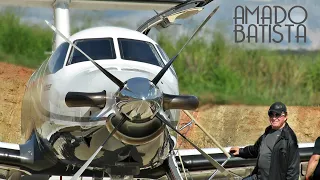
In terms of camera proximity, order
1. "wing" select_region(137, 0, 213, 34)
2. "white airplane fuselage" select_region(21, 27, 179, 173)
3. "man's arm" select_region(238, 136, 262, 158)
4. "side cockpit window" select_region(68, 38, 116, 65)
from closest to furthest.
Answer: "white airplane fuselage" select_region(21, 27, 179, 173), "man's arm" select_region(238, 136, 262, 158), "side cockpit window" select_region(68, 38, 116, 65), "wing" select_region(137, 0, 213, 34)

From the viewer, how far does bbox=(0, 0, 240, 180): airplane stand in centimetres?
812

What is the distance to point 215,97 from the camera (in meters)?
32.4

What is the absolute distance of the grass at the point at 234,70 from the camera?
31078 mm

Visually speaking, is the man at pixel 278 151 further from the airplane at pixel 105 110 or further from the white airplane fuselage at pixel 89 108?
the white airplane fuselage at pixel 89 108

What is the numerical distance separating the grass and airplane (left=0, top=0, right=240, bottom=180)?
20371mm

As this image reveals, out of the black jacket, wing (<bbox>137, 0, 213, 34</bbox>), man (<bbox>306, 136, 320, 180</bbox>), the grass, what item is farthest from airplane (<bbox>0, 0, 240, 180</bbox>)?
the grass

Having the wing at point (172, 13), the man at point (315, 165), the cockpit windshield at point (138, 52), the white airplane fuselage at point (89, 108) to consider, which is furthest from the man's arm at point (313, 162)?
the wing at point (172, 13)

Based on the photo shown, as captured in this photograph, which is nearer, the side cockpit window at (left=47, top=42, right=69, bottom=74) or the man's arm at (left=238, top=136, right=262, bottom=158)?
the man's arm at (left=238, top=136, right=262, bottom=158)

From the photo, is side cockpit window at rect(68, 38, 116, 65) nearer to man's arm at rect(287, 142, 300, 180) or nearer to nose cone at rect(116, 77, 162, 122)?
nose cone at rect(116, 77, 162, 122)

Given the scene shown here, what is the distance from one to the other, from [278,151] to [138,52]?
2.09m

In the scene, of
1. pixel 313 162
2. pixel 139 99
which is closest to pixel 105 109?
pixel 139 99

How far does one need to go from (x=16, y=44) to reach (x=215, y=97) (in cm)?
842

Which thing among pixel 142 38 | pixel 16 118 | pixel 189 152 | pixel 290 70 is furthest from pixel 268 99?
pixel 142 38

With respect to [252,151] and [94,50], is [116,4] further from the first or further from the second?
[252,151]
